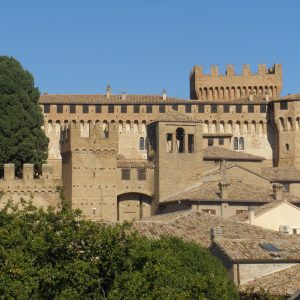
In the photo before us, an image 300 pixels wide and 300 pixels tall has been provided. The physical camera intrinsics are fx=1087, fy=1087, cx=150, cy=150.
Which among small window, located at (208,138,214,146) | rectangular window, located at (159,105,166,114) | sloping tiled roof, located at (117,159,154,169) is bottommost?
sloping tiled roof, located at (117,159,154,169)

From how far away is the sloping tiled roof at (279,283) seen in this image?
1468 inches

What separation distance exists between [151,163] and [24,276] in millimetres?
41228

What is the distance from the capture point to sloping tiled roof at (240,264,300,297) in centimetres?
3728

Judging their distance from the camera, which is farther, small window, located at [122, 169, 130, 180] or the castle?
small window, located at [122, 169, 130, 180]

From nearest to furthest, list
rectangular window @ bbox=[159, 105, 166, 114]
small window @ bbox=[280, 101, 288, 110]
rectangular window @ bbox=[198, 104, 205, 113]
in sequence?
small window @ bbox=[280, 101, 288, 110] < rectangular window @ bbox=[159, 105, 166, 114] < rectangular window @ bbox=[198, 104, 205, 113]

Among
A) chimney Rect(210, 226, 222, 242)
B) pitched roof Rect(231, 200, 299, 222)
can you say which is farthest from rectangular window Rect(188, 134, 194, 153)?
chimney Rect(210, 226, 222, 242)

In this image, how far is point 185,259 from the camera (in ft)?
131

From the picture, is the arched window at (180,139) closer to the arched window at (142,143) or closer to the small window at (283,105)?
the arched window at (142,143)

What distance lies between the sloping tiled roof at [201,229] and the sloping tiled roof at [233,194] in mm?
10102

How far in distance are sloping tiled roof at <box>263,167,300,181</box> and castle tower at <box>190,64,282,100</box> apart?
81.2 feet

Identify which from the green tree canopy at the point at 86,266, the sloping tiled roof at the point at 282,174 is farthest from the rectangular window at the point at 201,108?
the green tree canopy at the point at 86,266

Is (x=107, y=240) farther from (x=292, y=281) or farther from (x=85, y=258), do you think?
(x=292, y=281)

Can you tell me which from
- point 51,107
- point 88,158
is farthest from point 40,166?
point 51,107

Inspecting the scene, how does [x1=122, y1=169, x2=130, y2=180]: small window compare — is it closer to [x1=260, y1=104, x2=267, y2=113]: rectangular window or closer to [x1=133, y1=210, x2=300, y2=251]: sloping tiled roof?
[x1=133, y1=210, x2=300, y2=251]: sloping tiled roof
